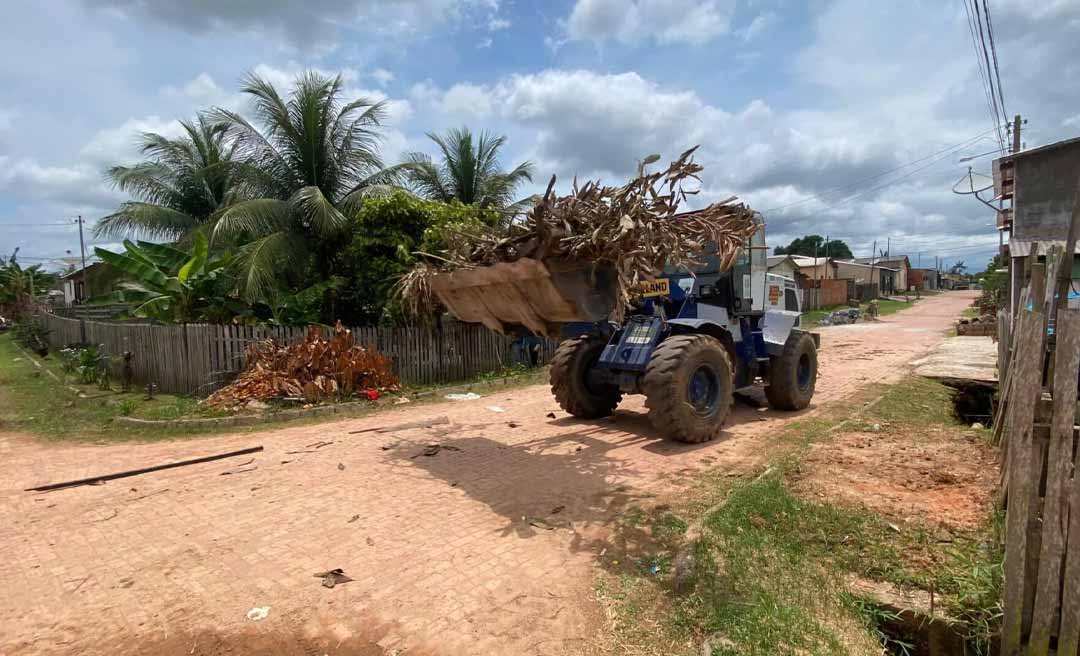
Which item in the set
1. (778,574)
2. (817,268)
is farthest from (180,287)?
(817,268)

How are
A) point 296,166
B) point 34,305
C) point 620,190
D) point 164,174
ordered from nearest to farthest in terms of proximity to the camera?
point 620,190, point 296,166, point 164,174, point 34,305

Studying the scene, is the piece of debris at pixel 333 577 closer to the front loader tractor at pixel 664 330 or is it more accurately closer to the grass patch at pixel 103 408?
the front loader tractor at pixel 664 330

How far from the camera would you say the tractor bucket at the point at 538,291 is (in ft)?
16.2

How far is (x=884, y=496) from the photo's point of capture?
4.68 meters

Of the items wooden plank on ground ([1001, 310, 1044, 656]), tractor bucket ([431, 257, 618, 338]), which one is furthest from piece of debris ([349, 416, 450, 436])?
wooden plank on ground ([1001, 310, 1044, 656])

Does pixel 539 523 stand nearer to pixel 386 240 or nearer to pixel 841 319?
pixel 386 240

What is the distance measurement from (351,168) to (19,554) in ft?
41.6

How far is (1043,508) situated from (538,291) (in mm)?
3557

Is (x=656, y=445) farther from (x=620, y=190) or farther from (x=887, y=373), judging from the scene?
(x=887, y=373)

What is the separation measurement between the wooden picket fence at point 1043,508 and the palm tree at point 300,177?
13277 millimetres

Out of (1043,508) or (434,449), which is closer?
(1043,508)

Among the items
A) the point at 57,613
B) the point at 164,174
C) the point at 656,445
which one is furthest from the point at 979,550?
the point at 164,174

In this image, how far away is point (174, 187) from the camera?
19438 mm

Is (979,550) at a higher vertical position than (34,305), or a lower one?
lower
